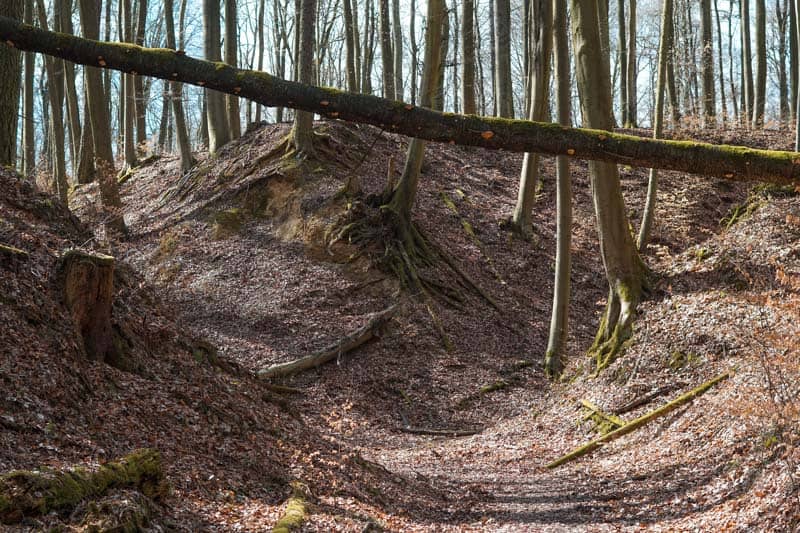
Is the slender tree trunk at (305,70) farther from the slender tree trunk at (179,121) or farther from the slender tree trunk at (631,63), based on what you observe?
the slender tree trunk at (631,63)

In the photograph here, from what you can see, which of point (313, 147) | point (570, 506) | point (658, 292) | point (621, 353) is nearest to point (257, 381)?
point (570, 506)

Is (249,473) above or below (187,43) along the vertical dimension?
below

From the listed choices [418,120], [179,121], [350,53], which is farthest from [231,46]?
[418,120]

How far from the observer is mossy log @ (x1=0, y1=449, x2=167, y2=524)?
407 cm

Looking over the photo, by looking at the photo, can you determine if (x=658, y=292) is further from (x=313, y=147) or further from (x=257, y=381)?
(x=313, y=147)

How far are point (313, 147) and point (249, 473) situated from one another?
513 inches

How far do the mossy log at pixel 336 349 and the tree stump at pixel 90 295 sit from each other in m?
5.24

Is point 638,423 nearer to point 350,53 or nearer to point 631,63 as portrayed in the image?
point 350,53

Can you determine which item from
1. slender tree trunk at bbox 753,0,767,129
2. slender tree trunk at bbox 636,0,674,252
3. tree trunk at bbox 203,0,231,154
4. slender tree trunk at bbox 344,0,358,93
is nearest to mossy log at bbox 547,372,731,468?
slender tree trunk at bbox 636,0,674,252

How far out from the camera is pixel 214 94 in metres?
20.3

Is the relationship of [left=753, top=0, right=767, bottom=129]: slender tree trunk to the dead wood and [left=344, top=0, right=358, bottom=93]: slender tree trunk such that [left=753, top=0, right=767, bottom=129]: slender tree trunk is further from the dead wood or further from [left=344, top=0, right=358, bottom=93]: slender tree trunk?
the dead wood

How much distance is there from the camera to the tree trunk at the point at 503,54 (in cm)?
2059

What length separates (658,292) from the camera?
1162 centimetres

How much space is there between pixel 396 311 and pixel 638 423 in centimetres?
628
